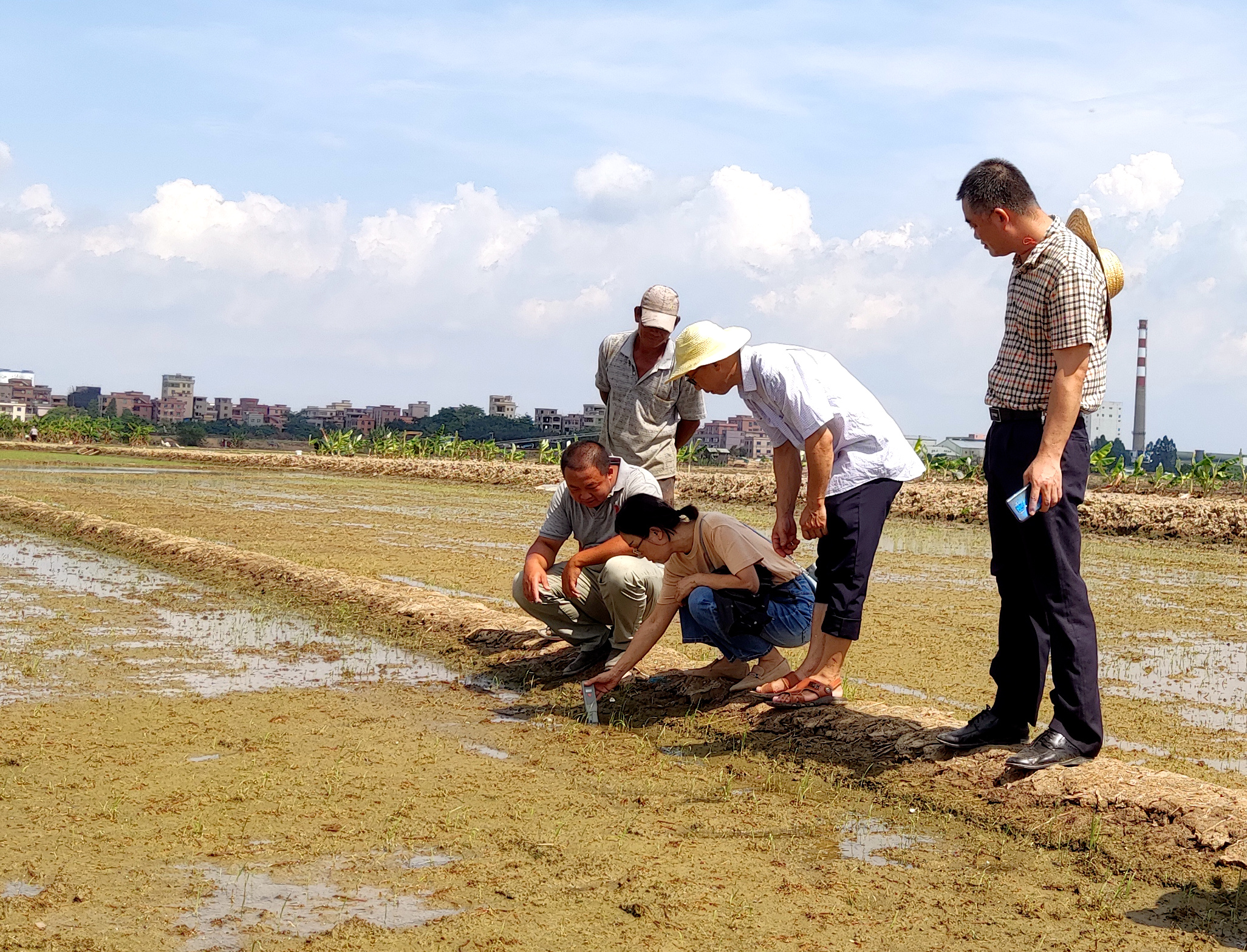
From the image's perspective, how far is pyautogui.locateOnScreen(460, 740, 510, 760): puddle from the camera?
4.29 metres

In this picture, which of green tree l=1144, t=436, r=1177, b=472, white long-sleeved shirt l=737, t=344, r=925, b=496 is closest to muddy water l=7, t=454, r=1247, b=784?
white long-sleeved shirt l=737, t=344, r=925, b=496

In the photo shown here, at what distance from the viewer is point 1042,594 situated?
348cm

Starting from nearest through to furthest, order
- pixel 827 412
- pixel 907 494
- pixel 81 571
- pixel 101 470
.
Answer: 1. pixel 827 412
2. pixel 81 571
3. pixel 907 494
4. pixel 101 470

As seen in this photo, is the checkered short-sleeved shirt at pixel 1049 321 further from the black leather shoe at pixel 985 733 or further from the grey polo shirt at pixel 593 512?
the grey polo shirt at pixel 593 512

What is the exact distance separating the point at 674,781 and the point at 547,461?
29.6 m

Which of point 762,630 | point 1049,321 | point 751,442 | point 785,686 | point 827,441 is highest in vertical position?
point 751,442

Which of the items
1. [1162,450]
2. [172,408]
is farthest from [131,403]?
[1162,450]

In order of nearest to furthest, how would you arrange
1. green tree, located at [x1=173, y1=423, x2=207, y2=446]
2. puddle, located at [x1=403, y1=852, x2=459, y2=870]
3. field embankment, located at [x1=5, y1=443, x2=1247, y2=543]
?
puddle, located at [x1=403, y1=852, x2=459, y2=870] < field embankment, located at [x1=5, y1=443, x2=1247, y2=543] < green tree, located at [x1=173, y1=423, x2=207, y2=446]

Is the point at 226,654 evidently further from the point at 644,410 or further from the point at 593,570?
the point at 644,410

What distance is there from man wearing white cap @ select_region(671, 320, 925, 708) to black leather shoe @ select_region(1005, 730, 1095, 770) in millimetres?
788

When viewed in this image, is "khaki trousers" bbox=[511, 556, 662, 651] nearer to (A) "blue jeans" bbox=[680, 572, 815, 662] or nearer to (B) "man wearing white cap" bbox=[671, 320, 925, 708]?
(A) "blue jeans" bbox=[680, 572, 815, 662]

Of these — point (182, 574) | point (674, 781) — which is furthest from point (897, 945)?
point (182, 574)

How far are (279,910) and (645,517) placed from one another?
6.65ft

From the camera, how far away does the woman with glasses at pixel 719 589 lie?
14.6ft
